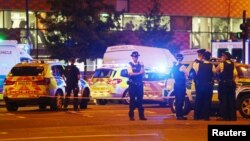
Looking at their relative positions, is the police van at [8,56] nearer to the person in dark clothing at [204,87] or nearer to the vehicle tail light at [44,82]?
the vehicle tail light at [44,82]

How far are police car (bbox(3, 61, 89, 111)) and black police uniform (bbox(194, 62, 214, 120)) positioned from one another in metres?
6.65

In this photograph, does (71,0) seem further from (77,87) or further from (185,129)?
(185,129)

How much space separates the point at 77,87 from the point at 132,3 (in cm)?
2376

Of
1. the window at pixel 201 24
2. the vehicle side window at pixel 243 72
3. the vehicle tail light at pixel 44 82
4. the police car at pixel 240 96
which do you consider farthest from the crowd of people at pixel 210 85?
the window at pixel 201 24

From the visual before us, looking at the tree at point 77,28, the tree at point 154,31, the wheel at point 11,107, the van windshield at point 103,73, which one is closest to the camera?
the wheel at point 11,107

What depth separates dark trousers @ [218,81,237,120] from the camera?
51.4 ft

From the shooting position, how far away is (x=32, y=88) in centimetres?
2080

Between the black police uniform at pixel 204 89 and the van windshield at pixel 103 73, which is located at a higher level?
the van windshield at pixel 103 73

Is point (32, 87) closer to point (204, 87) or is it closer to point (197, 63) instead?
point (197, 63)

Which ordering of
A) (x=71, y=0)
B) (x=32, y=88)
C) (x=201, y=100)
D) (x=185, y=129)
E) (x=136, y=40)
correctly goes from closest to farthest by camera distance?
(x=185, y=129)
(x=201, y=100)
(x=32, y=88)
(x=71, y=0)
(x=136, y=40)

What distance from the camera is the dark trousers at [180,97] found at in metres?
16.2

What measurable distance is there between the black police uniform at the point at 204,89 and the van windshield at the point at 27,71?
706 centimetres

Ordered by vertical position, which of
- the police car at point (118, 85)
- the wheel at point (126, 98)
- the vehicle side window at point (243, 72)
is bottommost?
the wheel at point (126, 98)

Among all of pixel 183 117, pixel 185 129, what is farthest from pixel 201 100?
pixel 185 129
